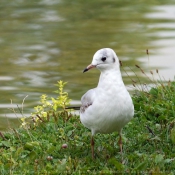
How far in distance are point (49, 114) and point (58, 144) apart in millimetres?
1242

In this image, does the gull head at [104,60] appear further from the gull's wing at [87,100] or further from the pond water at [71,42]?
the pond water at [71,42]

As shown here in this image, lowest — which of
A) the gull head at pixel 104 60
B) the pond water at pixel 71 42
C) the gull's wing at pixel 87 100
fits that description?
the pond water at pixel 71 42

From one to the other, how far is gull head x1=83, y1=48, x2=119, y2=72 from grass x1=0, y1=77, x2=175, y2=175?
2.70 feet

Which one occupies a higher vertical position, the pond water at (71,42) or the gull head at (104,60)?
the gull head at (104,60)

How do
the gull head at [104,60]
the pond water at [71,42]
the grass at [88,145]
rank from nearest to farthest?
1. the grass at [88,145]
2. the gull head at [104,60]
3. the pond water at [71,42]

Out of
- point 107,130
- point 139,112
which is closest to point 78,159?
point 107,130

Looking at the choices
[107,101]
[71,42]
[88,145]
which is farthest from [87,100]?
[71,42]

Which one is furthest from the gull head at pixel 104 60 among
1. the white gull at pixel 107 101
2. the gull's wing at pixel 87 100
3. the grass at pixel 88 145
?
the grass at pixel 88 145

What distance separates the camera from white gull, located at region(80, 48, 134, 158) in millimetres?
5840

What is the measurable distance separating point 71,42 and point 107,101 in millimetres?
7199

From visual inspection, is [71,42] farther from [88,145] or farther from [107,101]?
[107,101]

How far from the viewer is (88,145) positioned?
659 centimetres

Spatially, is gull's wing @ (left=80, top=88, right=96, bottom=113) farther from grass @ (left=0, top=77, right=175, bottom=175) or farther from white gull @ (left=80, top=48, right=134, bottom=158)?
grass @ (left=0, top=77, right=175, bottom=175)

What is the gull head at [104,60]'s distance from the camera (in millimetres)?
5957
